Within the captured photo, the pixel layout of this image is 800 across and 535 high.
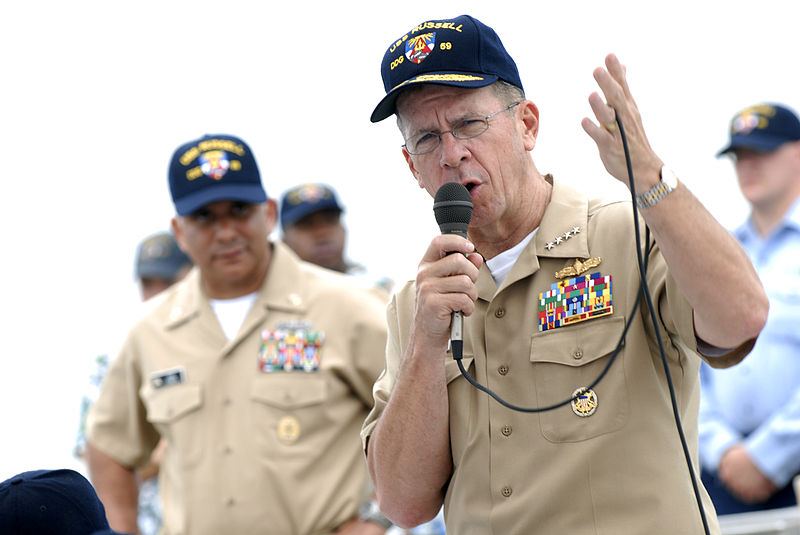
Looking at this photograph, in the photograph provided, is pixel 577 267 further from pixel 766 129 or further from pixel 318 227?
pixel 318 227

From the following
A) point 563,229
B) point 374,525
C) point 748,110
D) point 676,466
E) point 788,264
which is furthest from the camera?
point 748,110

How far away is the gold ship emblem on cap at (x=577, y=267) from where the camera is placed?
258cm

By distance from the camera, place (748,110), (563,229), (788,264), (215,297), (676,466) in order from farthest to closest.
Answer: (748,110)
(788,264)
(215,297)
(563,229)
(676,466)

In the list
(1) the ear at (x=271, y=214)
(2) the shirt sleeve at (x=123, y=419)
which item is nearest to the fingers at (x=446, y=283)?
(1) the ear at (x=271, y=214)

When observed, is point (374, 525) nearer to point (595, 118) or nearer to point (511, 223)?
point (511, 223)

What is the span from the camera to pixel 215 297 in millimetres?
4727

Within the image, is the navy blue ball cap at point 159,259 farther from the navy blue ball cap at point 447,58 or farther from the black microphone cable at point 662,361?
the black microphone cable at point 662,361

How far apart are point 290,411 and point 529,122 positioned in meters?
1.97

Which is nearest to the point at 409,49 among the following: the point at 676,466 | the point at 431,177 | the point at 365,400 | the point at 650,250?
the point at 431,177

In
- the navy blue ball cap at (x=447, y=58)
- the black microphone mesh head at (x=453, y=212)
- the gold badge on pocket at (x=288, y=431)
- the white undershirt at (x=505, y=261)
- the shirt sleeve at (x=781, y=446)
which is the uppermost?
the navy blue ball cap at (x=447, y=58)

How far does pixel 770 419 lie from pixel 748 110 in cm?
159

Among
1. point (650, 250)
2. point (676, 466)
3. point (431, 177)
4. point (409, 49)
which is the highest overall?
point (409, 49)

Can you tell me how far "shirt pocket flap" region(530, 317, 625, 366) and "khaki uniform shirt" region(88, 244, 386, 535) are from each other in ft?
6.20

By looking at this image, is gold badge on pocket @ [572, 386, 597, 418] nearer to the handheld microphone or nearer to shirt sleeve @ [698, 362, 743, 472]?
the handheld microphone
